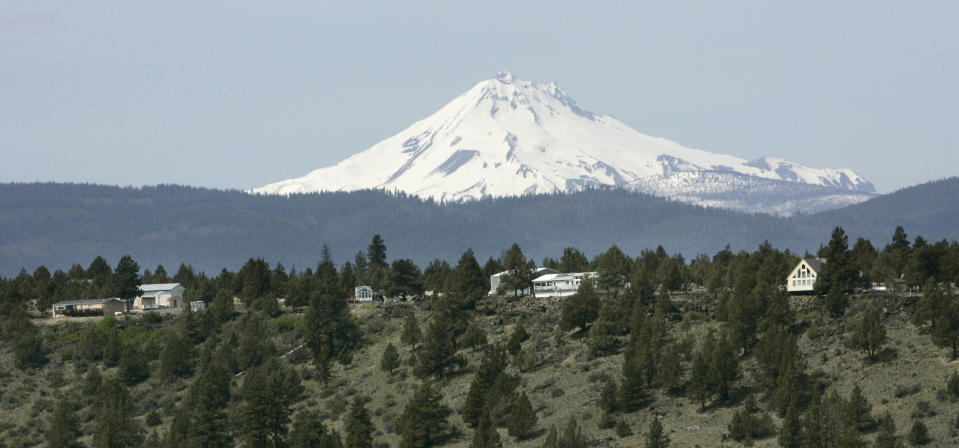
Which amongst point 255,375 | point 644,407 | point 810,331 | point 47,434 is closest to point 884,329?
point 810,331

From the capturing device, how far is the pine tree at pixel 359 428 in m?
120

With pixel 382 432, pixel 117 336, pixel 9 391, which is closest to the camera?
pixel 382 432

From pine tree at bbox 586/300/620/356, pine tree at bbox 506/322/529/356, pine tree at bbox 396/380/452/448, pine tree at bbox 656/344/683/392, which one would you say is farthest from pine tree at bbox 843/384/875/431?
pine tree at bbox 506/322/529/356

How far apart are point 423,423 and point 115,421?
33846 millimetres

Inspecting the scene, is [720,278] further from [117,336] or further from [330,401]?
[117,336]

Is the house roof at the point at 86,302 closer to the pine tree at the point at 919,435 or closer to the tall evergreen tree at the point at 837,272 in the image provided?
the tall evergreen tree at the point at 837,272

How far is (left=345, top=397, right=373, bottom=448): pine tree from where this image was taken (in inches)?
4739

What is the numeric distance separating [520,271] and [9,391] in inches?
2585

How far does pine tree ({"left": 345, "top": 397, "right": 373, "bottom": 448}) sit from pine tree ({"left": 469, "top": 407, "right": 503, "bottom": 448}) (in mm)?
10184

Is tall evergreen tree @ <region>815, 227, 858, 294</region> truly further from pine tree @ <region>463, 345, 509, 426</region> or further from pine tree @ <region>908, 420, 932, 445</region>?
pine tree @ <region>908, 420, 932, 445</region>

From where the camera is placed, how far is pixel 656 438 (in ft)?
357

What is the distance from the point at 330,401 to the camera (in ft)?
454

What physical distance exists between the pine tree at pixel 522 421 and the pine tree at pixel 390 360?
27.8m

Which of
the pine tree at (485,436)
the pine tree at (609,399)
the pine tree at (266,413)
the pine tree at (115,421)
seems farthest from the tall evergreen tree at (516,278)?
the pine tree at (485,436)
